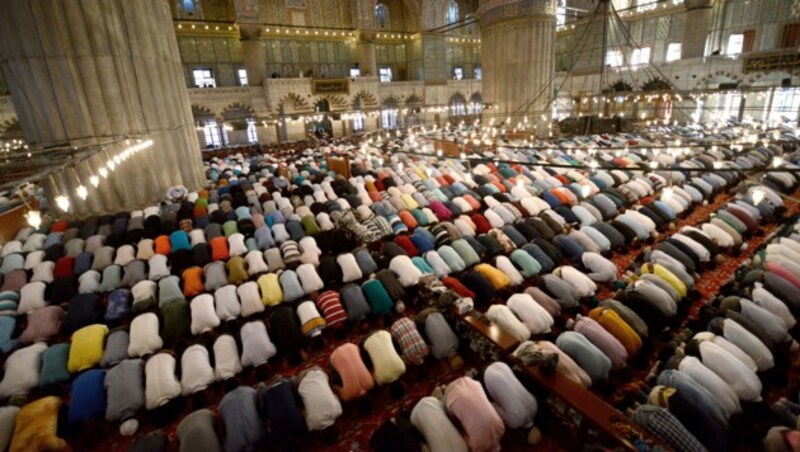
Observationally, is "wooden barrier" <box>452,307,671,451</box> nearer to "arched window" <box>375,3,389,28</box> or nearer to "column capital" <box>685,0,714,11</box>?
"column capital" <box>685,0,714,11</box>

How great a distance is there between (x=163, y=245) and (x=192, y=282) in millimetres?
2191

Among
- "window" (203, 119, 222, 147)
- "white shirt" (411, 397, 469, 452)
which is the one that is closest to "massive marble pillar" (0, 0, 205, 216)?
"white shirt" (411, 397, 469, 452)

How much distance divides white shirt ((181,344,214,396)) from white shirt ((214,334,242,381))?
92 millimetres

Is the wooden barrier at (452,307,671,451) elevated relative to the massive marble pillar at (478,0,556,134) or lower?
lower

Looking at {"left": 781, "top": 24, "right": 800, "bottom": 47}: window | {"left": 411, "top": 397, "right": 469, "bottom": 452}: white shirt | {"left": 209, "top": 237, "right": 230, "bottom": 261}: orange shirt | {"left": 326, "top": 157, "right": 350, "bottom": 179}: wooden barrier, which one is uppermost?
{"left": 781, "top": 24, "right": 800, "bottom": 47}: window

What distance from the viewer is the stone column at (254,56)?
71.8 ft

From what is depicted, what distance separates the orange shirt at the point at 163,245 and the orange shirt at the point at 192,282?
1622mm

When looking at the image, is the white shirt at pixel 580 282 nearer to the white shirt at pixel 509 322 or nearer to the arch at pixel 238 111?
the white shirt at pixel 509 322

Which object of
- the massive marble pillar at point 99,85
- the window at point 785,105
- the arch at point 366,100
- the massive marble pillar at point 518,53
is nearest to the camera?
the massive marble pillar at point 99,85

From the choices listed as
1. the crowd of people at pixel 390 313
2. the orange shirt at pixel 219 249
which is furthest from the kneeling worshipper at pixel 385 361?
the orange shirt at pixel 219 249

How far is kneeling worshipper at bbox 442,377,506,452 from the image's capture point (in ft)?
11.8

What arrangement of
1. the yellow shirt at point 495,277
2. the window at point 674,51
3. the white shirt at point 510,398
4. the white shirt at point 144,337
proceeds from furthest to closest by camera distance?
1. the window at point 674,51
2. the yellow shirt at point 495,277
3. the white shirt at point 144,337
4. the white shirt at point 510,398

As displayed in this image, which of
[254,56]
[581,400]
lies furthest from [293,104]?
[581,400]

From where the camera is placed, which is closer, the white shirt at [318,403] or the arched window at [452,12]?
the white shirt at [318,403]
